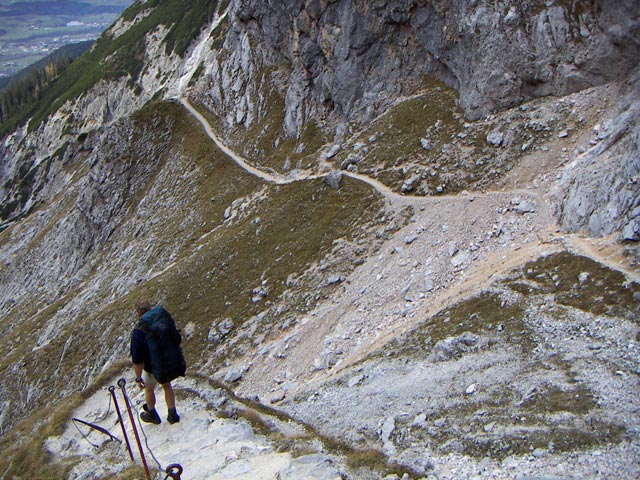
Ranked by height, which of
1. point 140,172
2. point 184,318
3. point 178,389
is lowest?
point 184,318

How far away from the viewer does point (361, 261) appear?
35.4 metres

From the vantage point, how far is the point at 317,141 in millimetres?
54719

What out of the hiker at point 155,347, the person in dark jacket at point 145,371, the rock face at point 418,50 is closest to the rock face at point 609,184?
the rock face at point 418,50

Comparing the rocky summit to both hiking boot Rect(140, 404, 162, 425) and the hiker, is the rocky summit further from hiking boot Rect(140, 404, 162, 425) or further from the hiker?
the hiker

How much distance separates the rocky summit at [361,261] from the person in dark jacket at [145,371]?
0.56m

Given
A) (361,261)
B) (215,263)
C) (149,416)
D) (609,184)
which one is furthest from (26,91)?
(149,416)

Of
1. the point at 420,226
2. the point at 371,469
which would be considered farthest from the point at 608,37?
the point at 371,469

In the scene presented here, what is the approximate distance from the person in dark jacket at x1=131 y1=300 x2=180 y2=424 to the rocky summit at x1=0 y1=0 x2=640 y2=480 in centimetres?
56

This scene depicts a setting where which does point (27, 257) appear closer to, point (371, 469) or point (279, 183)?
point (279, 183)

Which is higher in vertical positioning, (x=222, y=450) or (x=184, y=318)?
(x=222, y=450)

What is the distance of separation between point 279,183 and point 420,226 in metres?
21.5

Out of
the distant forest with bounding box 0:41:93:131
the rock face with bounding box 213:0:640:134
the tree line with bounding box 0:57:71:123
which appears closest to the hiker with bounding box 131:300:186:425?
the rock face with bounding box 213:0:640:134

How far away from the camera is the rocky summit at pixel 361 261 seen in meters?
14.6

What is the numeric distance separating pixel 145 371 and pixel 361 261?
2329 cm
